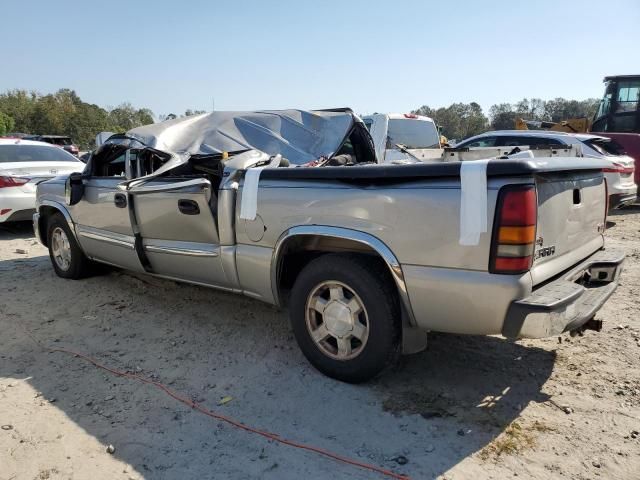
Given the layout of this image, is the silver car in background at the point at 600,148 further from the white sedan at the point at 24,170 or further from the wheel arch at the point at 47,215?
A: the white sedan at the point at 24,170

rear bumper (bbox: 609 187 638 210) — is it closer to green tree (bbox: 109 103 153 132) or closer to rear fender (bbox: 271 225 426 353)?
rear fender (bbox: 271 225 426 353)

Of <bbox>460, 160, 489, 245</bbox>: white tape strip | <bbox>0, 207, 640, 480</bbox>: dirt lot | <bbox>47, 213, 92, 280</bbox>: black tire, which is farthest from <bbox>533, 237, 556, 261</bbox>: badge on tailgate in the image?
<bbox>47, 213, 92, 280</bbox>: black tire

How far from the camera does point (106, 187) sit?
5039 mm

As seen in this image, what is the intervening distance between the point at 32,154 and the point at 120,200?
18.8ft

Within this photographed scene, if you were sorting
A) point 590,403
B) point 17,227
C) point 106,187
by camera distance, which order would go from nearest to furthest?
point 590,403 < point 106,187 < point 17,227

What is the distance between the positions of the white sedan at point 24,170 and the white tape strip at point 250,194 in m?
6.13

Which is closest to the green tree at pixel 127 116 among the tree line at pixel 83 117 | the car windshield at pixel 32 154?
the tree line at pixel 83 117

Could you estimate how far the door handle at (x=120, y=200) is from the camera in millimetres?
4719

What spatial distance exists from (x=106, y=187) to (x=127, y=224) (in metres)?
0.58

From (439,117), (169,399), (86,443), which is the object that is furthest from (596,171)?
(439,117)

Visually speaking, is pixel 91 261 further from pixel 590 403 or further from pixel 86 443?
pixel 590 403

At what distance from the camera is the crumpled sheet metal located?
15.1 feet

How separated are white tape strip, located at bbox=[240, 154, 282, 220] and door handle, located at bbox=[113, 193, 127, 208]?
1601 mm

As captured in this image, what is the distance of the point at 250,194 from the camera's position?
3.62 metres
